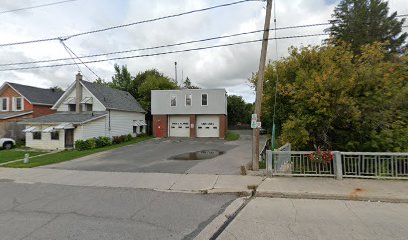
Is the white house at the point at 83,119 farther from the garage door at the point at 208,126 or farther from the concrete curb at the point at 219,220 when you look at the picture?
the concrete curb at the point at 219,220

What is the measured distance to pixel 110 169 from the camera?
11.0 meters

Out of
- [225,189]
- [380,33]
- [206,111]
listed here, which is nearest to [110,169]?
[225,189]

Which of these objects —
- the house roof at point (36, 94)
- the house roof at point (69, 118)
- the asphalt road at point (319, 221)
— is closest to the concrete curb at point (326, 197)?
the asphalt road at point (319, 221)

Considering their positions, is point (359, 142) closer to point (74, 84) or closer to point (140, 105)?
point (74, 84)

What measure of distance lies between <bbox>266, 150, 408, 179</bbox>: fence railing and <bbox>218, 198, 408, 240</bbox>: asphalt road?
2067mm

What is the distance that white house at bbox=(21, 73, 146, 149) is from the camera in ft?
65.7

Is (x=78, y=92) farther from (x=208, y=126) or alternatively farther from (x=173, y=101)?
(x=208, y=126)

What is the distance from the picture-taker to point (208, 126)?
26984 mm

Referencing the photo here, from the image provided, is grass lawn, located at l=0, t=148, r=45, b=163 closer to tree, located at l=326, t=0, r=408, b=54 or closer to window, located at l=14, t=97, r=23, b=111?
window, located at l=14, t=97, r=23, b=111

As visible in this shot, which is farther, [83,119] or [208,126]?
[208,126]

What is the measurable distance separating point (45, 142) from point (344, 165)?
22.2 m

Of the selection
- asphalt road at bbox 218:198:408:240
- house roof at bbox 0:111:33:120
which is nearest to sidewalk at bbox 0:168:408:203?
asphalt road at bbox 218:198:408:240

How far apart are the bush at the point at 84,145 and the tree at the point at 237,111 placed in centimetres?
2859

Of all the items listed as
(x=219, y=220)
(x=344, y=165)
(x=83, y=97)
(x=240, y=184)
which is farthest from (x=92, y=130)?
(x=344, y=165)
